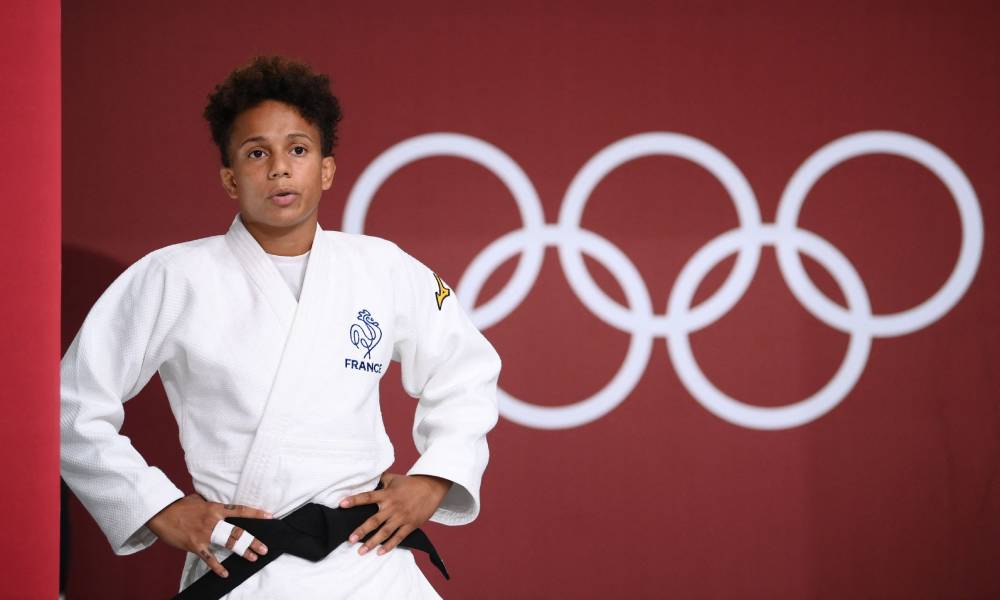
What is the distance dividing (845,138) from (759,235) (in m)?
0.47

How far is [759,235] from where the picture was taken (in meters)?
3.52

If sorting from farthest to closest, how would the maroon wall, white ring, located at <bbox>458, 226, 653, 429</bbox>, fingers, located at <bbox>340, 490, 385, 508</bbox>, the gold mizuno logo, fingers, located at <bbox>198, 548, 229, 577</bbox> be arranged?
1. white ring, located at <bbox>458, 226, 653, 429</bbox>
2. the gold mizuno logo
3. fingers, located at <bbox>340, 490, 385, 508</bbox>
4. fingers, located at <bbox>198, 548, 229, 577</bbox>
5. the maroon wall

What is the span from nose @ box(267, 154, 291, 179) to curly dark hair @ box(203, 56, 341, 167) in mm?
104

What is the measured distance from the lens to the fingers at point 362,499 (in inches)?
62.9

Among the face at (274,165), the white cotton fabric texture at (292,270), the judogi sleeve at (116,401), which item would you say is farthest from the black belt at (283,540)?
the face at (274,165)

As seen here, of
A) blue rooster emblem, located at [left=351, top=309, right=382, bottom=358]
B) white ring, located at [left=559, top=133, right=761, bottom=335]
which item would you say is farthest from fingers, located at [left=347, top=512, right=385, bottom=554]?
white ring, located at [left=559, top=133, right=761, bottom=335]

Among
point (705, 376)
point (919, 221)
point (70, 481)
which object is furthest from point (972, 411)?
point (70, 481)

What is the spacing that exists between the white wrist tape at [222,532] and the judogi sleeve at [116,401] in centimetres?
10

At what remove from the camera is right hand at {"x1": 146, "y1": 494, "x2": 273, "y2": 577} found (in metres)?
1.50

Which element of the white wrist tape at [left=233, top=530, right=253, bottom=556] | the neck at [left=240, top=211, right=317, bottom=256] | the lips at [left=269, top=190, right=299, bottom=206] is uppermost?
the lips at [left=269, top=190, right=299, bottom=206]

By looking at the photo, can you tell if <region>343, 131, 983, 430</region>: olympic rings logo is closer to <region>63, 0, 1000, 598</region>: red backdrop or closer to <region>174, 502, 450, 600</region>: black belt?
<region>63, 0, 1000, 598</region>: red backdrop

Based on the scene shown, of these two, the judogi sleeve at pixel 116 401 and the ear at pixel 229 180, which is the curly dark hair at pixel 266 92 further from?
the judogi sleeve at pixel 116 401

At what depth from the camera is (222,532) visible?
1498 millimetres

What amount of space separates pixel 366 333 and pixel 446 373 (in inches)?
7.7
